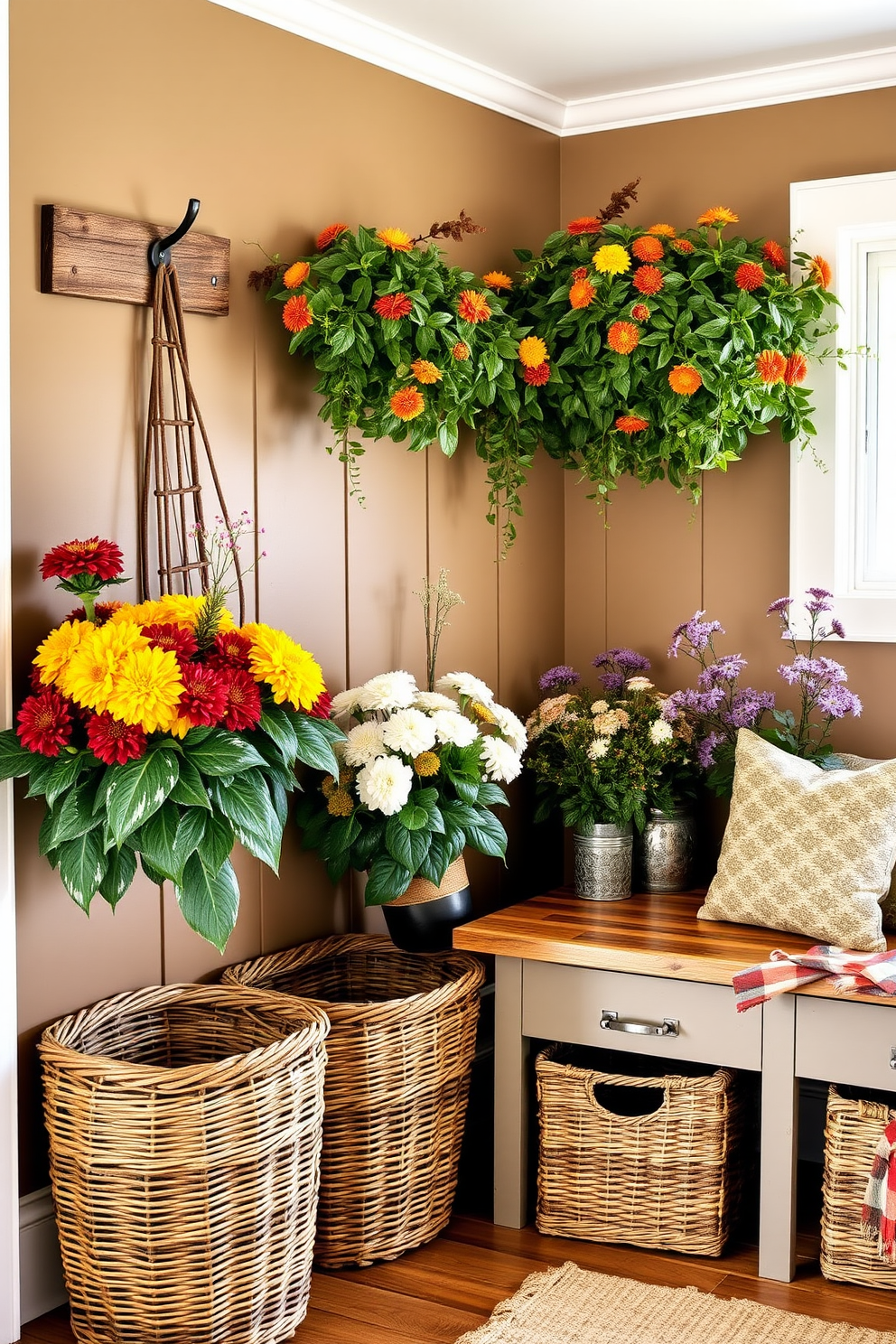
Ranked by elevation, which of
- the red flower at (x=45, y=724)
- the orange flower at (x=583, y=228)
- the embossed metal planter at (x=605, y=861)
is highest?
the orange flower at (x=583, y=228)

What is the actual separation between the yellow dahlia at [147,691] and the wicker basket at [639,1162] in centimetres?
120

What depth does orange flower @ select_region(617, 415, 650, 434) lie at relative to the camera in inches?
124

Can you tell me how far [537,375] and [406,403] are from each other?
466mm

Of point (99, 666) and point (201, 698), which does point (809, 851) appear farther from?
point (99, 666)

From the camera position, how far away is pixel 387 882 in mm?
2756

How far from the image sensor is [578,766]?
317cm

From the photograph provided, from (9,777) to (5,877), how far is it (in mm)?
Answer: 211

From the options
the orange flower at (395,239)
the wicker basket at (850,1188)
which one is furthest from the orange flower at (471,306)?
the wicker basket at (850,1188)

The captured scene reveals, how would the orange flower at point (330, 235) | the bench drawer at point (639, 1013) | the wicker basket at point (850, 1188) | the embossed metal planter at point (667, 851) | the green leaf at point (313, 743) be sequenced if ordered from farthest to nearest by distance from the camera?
1. the embossed metal planter at point (667, 851)
2. the orange flower at point (330, 235)
3. the bench drawer at point (639, 1013)
4. the wicker basket at point (850, 1188)
5. the green leaf at point (313, 743)

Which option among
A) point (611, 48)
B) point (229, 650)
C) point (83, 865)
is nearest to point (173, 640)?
point (229, 650)

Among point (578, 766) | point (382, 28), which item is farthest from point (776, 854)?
point (382, 28)

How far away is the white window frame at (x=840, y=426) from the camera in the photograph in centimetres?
321

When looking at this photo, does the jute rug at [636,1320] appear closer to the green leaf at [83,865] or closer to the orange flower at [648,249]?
the green leaf at [83,865]

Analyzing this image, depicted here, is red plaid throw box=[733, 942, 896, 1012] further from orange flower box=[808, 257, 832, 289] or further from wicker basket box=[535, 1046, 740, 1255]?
orange flower box=[808, 257, 832, 289]
